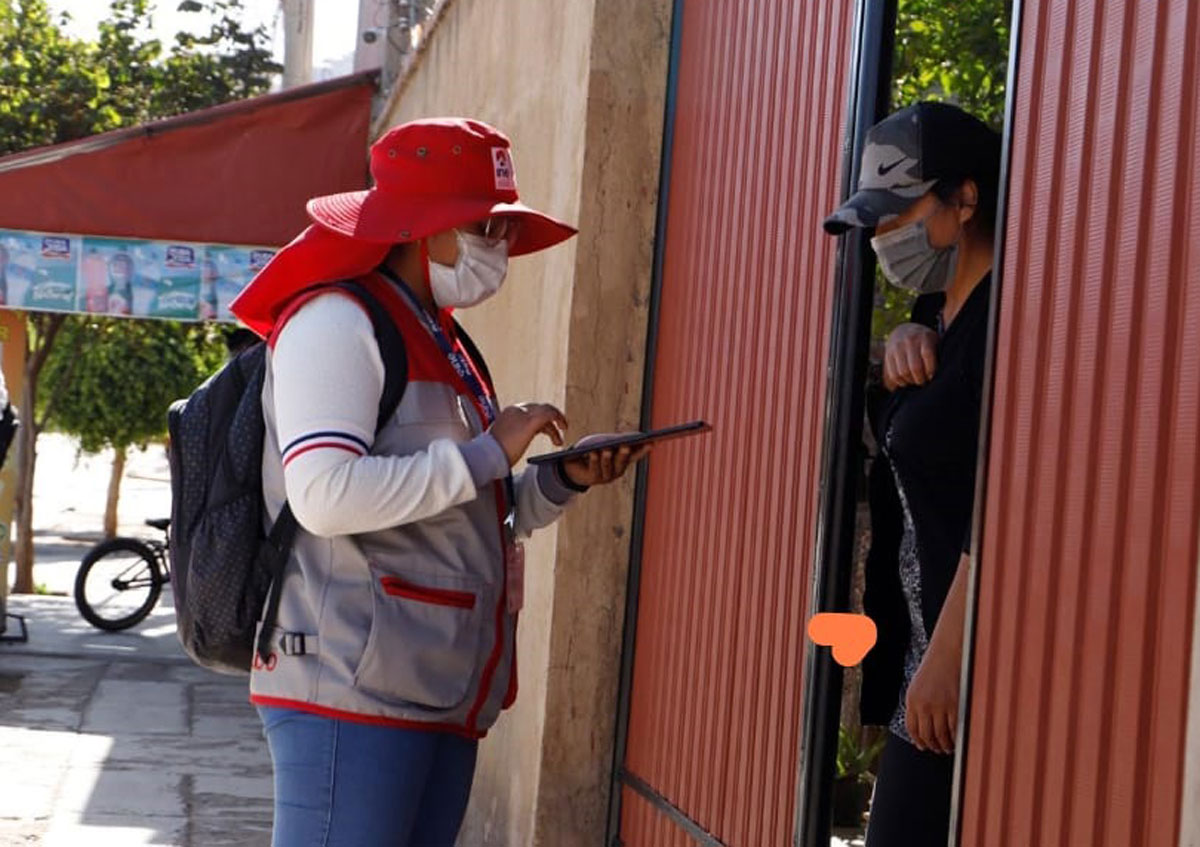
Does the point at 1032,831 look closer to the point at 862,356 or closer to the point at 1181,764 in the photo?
the point at 1181,764

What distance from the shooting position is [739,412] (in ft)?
14.6

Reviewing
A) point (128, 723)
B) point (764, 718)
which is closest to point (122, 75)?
point (128, 723)

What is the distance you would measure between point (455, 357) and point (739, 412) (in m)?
1.19

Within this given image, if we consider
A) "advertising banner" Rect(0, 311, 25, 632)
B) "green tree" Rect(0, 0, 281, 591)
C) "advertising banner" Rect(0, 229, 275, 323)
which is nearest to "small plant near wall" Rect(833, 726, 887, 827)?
"advertising banner" Rect(0, 229, 275, 323)

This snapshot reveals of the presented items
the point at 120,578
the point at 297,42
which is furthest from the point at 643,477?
the point at 297,42

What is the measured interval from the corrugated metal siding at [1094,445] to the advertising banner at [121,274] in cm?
875

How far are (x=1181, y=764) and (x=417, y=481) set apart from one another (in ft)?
4.34

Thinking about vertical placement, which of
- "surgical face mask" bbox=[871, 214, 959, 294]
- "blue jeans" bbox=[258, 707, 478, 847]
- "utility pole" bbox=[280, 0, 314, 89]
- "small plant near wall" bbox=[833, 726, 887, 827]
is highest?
"utility pole" bbox=[280, 0, 314, 89]

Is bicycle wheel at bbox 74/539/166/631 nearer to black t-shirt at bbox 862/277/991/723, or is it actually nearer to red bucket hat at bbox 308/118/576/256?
red bucket hat at bbox 308/118/576/256

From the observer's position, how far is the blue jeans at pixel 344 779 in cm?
312

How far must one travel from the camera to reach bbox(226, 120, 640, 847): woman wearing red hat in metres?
3.12

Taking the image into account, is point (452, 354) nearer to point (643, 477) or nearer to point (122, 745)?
point (643, 477)

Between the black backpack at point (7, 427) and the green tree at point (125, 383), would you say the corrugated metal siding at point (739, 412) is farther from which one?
the green tree at point (125, 383)

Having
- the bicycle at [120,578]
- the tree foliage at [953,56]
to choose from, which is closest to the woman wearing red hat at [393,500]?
the tree foliage at [953,56]
